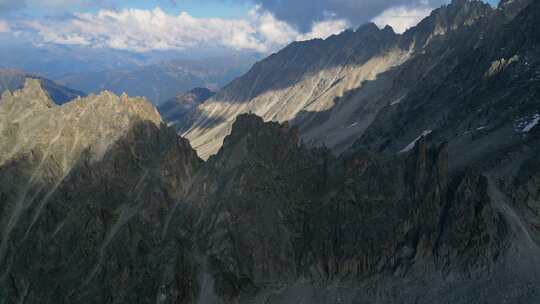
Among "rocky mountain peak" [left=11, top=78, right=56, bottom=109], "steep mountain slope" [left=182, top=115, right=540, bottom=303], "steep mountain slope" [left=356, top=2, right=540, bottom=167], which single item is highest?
"rocky mountain peak" [left=11, top=78, right=56, bottom=109]

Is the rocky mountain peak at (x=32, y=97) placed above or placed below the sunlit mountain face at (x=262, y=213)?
above

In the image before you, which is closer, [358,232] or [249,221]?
[358,232]

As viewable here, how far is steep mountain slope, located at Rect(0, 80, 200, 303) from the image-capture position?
8575 centimetres

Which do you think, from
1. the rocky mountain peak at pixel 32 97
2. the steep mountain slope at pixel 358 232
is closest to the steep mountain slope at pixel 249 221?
the steep mountain slope at pixel 358 232

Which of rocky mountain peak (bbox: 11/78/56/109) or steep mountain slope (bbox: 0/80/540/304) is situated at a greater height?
rocky mountain peak (bbox: 11/78/56/109)

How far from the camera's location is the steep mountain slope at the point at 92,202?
85.8m

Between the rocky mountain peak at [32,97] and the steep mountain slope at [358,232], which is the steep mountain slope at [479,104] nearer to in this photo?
the steep mountain slope at [358,232]

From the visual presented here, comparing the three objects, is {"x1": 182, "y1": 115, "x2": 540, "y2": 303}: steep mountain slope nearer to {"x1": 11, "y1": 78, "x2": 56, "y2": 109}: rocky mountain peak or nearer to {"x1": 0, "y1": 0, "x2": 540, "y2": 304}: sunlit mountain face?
{"x1": 0, "y1": 0, "x2": 540, "y2": 304}: sunlit mountain face

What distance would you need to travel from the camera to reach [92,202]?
3748 inches

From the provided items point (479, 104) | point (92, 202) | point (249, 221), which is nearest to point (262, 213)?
point (249, 221)

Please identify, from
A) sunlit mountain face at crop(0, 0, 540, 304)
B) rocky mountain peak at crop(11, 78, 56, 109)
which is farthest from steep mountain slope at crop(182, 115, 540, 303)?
rocky mountain peak at crop(11, 78, 56, 109)

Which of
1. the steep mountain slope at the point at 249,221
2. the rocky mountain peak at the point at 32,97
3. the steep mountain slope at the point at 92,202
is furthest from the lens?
the rocky mountain peak at the point at 32,97

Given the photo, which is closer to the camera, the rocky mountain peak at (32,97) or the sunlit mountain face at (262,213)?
the sunlit mountain face at (262,213)

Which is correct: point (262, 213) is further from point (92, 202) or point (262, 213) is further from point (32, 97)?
point (32, 97)
